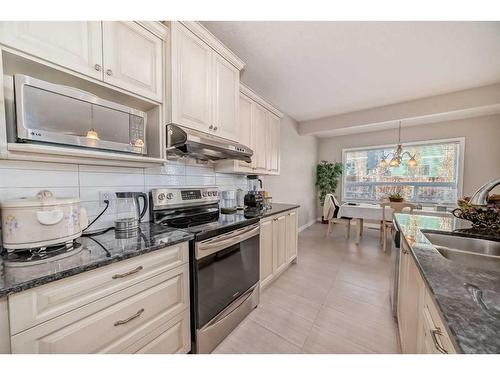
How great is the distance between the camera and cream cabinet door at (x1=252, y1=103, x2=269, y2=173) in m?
2.47

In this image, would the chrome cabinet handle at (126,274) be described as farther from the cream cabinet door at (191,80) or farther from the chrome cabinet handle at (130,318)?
the cream cabinet door at (191,80)

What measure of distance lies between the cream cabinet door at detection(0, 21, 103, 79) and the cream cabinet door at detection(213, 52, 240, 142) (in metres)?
0.87

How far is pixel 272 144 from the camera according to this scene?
2.85 m

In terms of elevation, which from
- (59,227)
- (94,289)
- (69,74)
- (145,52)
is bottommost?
(94,289)

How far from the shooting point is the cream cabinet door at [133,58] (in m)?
1.09

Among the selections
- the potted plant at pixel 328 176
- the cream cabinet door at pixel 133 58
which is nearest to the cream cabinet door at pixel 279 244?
the cream cabinet door at pixel 133 58

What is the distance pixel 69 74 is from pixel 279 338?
2138mm

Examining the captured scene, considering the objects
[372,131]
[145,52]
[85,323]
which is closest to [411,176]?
[372,131]

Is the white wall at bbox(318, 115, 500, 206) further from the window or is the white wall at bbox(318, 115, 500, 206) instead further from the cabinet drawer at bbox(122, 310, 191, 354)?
the cabinet drawer at bbox(122, 310, 191, 354)

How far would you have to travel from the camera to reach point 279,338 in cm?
146

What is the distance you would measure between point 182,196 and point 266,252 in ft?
3.47

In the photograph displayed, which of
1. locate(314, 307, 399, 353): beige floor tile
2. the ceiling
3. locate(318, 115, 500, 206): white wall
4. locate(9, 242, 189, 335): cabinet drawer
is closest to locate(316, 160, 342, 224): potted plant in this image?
locate(318, 115, 500, 206): white wall

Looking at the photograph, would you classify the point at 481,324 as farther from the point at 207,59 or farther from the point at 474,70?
the point at 474,70
